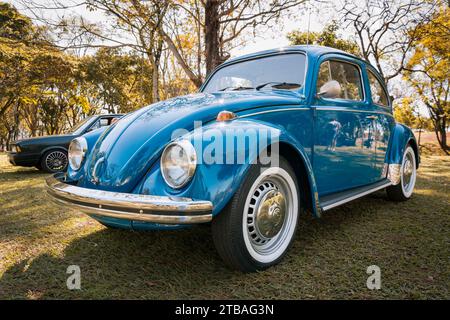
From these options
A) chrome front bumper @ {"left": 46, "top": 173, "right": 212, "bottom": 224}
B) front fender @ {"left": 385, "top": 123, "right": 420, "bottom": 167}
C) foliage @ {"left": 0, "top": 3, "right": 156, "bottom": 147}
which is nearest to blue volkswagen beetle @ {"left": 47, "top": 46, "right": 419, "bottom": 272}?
chrome front bumper @ {"left": 46, "top": 173, "right": 212, "bottom": 224}

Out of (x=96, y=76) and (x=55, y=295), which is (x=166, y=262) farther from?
(x=96, y=76)

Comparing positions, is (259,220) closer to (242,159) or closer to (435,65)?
(242,159)

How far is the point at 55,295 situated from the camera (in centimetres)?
196

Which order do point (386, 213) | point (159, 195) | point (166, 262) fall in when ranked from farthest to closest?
point (386, 213) → point (166, 262) → point (159, 195)

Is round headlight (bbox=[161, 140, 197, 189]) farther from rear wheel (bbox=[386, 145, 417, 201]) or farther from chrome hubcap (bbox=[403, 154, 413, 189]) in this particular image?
chrome hubcap (bbox=[403, 154, 413, 189])

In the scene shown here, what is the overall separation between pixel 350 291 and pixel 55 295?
183cm

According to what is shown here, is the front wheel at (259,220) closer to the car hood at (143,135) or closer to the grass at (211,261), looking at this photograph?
the grass at (211,261)

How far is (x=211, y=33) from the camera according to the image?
29.8 ft

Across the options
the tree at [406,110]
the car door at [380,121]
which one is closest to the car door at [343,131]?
the car door at [380,121]

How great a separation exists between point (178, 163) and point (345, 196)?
1.81 meters

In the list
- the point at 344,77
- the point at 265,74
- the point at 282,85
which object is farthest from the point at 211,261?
the point at 344,77

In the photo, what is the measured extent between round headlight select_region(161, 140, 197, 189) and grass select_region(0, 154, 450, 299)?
27.9 inches

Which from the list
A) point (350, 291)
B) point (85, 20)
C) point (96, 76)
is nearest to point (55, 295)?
point (350, 291)

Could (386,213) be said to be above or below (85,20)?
below
